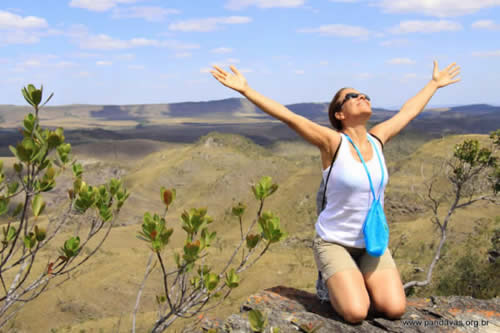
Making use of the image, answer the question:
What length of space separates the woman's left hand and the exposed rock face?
199 centimetres

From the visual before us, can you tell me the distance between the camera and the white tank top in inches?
125

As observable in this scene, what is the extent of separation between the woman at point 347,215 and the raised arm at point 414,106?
39 cm

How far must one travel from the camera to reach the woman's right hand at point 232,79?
10.5 ft

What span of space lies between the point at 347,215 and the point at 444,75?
6.39 feet

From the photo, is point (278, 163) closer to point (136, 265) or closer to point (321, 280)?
point (136, 265)

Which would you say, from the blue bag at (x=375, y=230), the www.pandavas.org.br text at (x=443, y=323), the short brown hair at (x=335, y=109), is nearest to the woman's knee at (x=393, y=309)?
the www.pandavas.org.br text at (x=443, y=323)

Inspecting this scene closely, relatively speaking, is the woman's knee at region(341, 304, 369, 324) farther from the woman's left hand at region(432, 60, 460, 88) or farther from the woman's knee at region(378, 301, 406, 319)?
the woman's left hand at region(432, 60, 460, 88)

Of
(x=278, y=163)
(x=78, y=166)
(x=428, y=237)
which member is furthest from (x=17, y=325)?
(x=278, y=163)

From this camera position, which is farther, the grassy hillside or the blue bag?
the grassy hillside

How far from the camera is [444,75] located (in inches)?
166

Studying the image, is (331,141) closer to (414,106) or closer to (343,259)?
(343,259)

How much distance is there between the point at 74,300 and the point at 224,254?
15.6ft

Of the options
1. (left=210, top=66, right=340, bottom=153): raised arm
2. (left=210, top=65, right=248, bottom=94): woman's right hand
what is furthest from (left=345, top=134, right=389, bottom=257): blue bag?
(left=210, top=65, right=248, bottom=94): woman's right hand

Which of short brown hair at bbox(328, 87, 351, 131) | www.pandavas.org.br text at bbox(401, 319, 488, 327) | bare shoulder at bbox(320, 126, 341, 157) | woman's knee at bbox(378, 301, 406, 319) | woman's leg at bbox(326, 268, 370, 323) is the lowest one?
www.pandavas.org.br text at bbox(401, 319, 488, 327)
